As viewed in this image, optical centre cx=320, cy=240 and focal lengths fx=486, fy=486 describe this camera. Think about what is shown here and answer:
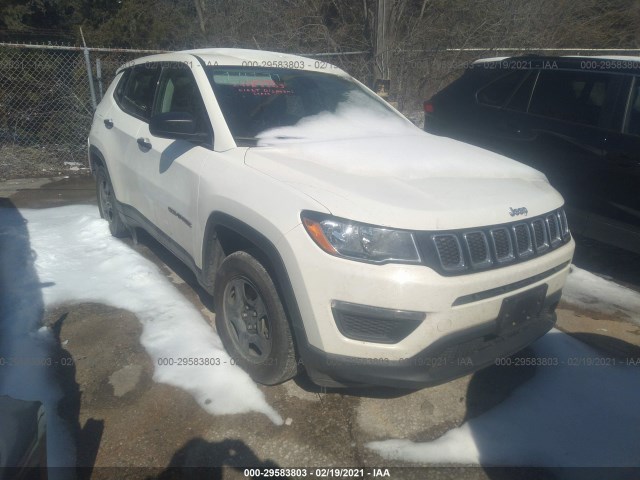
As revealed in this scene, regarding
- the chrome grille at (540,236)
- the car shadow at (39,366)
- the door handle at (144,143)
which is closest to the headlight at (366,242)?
the chrome grille at (540,236)

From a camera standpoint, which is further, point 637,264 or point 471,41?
point 471,41

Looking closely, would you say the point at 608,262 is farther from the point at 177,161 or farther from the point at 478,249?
the point at 177,161

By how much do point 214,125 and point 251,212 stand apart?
0.80 metres

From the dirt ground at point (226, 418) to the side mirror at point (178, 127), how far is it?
4.52ft

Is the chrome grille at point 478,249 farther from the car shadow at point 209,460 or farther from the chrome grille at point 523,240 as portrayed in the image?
the car shadow at point 209,460

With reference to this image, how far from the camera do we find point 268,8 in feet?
48.4

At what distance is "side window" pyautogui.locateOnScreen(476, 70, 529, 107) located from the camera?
5.08 meters

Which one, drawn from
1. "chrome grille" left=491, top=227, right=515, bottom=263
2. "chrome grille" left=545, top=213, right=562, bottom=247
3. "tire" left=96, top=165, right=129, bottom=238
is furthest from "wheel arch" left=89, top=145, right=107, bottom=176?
"chrome grille" left=545, top=213, right=562, bottom=247

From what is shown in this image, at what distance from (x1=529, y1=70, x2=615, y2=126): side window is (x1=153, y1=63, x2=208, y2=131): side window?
3.40 metres

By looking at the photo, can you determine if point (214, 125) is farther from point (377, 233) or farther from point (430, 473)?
point (430, 473)

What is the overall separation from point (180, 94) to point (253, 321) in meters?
1.80

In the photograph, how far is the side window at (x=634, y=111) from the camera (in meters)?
4.13

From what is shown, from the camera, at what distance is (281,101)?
329 centimetres

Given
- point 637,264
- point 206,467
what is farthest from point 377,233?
point 637,264
